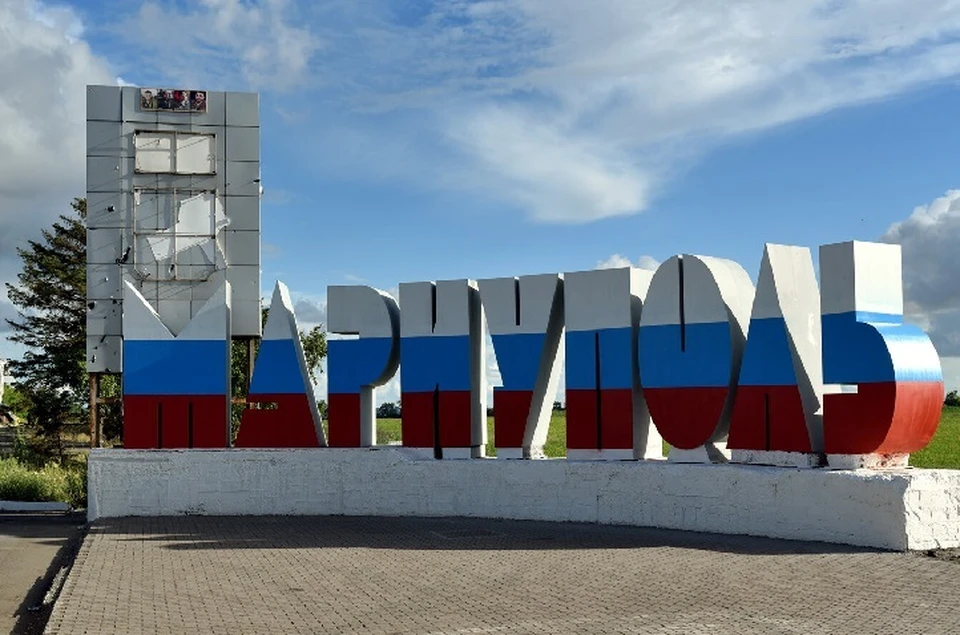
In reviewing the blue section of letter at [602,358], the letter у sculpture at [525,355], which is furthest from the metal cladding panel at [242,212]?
the blue section of letter at [602,358]

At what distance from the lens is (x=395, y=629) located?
1184 centimetres

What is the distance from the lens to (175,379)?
23469 millimetres

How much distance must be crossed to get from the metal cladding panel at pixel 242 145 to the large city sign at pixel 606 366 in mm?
3289

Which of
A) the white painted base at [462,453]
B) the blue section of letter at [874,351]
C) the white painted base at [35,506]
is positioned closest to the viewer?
the blue section of letter at [874,351]

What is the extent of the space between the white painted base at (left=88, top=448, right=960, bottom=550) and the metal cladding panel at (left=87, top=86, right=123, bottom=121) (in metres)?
7.55

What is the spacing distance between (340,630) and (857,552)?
8.10 metres

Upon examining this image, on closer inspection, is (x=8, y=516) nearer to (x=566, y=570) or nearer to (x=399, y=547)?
(x=399, y=547)

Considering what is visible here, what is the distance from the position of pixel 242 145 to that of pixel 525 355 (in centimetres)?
855

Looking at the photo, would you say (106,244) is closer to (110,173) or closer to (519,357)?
(110,173)

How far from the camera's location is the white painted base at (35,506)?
88.3 ft

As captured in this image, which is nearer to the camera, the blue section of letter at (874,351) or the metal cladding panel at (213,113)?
the blue section of letter at (874,351)

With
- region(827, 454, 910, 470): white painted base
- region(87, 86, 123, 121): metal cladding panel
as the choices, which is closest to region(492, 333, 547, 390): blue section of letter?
region(827, 454, 910, 470): white painted base

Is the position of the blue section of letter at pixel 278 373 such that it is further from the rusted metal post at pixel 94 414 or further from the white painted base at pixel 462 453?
A: the rusted metal post at pixel 94 414

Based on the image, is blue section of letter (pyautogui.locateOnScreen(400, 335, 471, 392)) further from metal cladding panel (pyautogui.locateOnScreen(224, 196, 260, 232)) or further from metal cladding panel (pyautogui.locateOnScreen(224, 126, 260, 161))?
metal cladding panel (pyautogui.locateOnScreen(224, 126, 260, 161))
